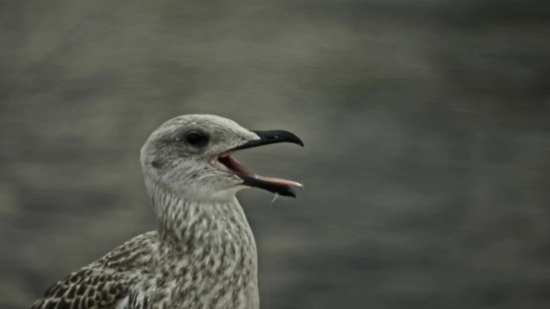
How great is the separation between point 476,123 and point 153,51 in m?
0.92

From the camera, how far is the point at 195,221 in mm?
1169

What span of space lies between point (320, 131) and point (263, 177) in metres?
0.94

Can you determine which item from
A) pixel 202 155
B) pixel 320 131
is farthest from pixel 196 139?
pixel 320 131

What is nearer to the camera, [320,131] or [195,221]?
[195,221]

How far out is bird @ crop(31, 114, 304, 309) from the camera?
1135mm

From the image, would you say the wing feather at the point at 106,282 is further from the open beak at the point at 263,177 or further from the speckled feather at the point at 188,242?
the open beak at the point at 263,177

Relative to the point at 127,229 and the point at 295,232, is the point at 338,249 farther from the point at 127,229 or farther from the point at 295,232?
the point at 127,229

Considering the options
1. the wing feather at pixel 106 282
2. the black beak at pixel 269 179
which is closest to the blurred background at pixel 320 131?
the wing feather at pixel 106 282

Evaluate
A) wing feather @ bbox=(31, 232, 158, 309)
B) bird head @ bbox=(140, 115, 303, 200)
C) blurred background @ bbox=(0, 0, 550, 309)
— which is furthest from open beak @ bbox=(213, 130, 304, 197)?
blurred background @ bbox=(0, 0, 550, 309)

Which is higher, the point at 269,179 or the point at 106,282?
the point at 269,179

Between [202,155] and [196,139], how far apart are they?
0.02m

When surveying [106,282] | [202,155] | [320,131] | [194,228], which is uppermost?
[320,131]

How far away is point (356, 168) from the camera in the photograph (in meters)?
2.01

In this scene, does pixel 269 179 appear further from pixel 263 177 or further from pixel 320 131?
pixel 320 131
